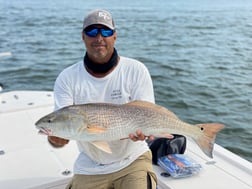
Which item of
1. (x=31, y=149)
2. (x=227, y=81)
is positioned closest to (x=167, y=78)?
(x=227, y=81)

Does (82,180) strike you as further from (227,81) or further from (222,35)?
(222,35)

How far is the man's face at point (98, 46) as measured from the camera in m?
2.73

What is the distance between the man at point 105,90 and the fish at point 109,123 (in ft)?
0.79

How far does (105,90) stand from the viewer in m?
2.77

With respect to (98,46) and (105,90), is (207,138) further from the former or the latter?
(98,46)

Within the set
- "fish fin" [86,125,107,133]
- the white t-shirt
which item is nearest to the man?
the white t-shirt

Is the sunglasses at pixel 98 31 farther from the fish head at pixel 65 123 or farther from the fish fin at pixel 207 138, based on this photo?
the fish fin at pixel 207 138

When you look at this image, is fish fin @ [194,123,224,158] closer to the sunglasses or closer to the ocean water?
the sunglasses

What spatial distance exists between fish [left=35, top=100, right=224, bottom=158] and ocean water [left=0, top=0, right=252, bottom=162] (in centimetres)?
374

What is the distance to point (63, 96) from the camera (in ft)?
9.08

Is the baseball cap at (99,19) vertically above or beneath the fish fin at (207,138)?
above

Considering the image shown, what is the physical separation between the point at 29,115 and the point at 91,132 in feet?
7.92

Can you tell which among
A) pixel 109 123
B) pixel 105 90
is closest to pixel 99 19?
pixel 105 90

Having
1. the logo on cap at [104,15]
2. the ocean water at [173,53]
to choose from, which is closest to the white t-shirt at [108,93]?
the logo on cap at [104,15]
